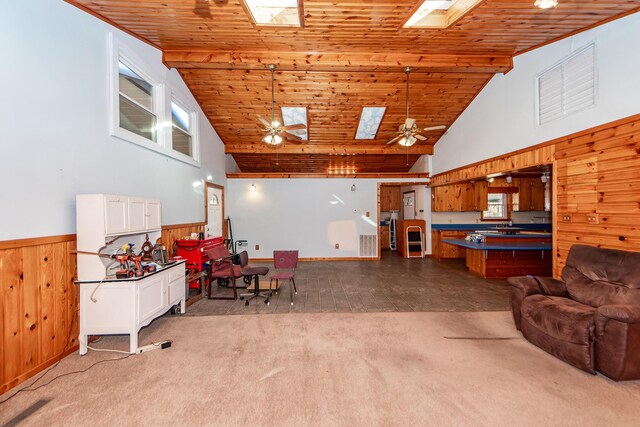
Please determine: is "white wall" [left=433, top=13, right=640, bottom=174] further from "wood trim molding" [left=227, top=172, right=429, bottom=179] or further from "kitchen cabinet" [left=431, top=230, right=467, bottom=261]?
"kitchen cabinet" [left=431, top=230, right=467, bottom=261]

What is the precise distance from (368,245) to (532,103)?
15.8ft

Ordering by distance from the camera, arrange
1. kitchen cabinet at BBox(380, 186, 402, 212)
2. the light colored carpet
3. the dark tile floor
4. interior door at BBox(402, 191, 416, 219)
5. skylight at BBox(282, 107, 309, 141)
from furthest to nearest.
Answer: kitchen cabinet at BBox(380, 186, 402, 212) → interior door at BBox(402, 191, 416, 219) → skylight at BBox(282, 107, 309, 141) → the dark tile floor → the light colored carpet

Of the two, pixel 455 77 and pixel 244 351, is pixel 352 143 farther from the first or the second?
pixel 244 351

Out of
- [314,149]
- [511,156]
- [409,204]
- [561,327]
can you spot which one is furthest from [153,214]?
[409,204]

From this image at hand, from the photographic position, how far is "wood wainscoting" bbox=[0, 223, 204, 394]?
2168 millimetres

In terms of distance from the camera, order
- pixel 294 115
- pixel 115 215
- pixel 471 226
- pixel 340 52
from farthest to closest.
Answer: pixel 471 226, pixel 294 115, pixel 340 52, pixel 115 215

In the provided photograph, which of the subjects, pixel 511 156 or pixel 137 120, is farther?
pixel 511 156

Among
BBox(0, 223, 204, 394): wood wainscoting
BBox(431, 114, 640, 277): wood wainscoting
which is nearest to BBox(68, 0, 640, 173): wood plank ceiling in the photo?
BBox(431, 114, 640, 277): wood wainscoting

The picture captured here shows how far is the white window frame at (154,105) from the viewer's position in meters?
3.23

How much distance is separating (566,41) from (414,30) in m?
2.10

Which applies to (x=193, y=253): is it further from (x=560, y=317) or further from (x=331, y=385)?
(x=560, y=317)

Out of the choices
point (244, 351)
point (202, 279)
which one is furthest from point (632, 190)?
point (202, 279)

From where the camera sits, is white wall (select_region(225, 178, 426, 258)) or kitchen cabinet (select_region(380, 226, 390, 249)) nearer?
white wall (select_region(225, 178, 426, 258))

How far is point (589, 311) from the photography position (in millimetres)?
2441
